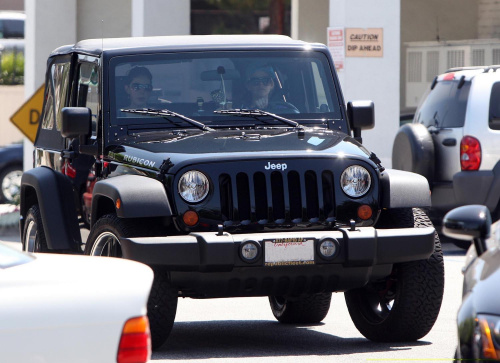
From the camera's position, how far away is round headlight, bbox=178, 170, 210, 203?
7.16 meters

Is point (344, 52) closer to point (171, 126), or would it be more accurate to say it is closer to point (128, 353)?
point (171, 126)

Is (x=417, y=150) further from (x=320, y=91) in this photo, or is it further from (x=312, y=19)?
(x=312, y=19)

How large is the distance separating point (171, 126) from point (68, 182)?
40.5 inches

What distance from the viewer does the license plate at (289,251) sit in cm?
701

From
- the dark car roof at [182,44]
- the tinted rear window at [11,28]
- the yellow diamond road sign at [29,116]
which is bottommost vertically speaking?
the yellow diamond road sign at [29,116]

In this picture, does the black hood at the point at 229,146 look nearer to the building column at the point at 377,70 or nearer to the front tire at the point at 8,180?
the building column at the point at 377,70

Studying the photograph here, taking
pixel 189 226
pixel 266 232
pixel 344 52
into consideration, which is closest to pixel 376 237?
pixel 266 232

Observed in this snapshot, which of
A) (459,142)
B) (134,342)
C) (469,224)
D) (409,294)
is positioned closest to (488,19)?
(459,142)

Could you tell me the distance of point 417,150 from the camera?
13.1m

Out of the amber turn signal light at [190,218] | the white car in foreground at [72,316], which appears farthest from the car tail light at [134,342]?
the amber turn signal light at [190,218]

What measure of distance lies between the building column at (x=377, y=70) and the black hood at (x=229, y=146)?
9.28 meters

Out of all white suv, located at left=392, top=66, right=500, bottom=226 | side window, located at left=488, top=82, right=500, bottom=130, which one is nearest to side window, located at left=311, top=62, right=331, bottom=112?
white suv, located at left=392, top=66, right=500, bottom=226

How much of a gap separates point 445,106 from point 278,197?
254 inches

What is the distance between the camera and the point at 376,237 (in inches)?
282
